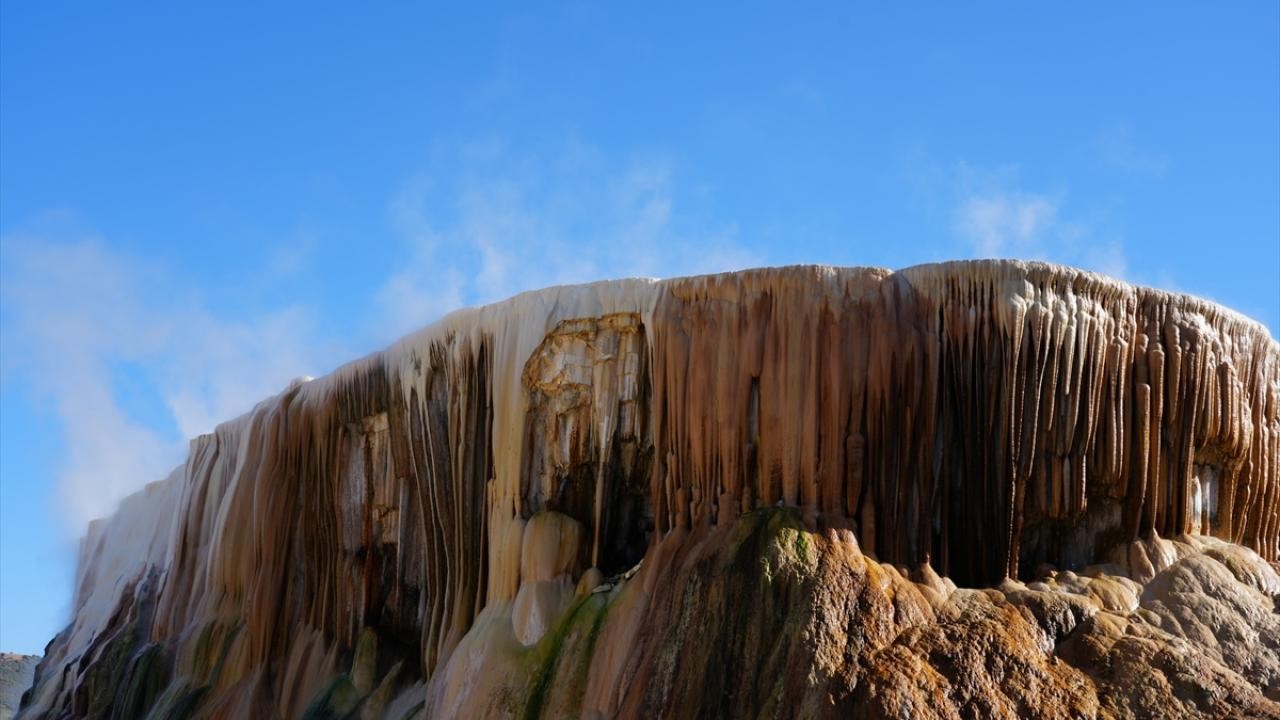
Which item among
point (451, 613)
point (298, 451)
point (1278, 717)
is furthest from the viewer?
point (298, 451)

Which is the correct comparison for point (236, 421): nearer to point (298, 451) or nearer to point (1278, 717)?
point (298, 451)

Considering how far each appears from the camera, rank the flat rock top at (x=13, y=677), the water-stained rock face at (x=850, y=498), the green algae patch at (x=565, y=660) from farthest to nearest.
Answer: the flat rock top at (x=13, y=677)
the green algae patch at (x=565, y=660)
the water-stained rock face at (x=850, y=498)

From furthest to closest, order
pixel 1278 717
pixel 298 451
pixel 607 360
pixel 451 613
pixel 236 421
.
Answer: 1. pixel 236 421
2. pixel 298 451
3. pixel 451 613
4. pixel 607 360
5. pixel 1278 717

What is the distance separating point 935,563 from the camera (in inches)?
589

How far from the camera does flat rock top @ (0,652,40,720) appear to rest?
43625 mm

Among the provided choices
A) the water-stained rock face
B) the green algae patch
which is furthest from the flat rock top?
the green algae patch

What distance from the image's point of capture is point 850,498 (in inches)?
579

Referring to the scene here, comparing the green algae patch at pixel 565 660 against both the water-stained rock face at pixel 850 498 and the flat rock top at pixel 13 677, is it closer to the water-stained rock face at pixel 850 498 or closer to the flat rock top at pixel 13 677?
the water-stained rock face at pixel 850 498

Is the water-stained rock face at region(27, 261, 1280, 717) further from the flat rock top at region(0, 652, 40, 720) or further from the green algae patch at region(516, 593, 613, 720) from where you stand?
the flat rock top at region(0, 652, 40, 720)

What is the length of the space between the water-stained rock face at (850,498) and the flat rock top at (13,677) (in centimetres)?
2892

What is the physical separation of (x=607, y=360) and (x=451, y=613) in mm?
4048

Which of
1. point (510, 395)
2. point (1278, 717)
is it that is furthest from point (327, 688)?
point (1278, 717)

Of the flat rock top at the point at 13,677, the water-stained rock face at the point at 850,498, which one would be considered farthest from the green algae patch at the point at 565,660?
the flat rock top at the point at 13,677

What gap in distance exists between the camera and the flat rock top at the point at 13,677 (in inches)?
1718
